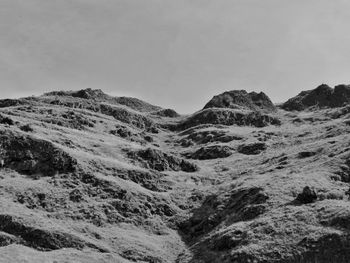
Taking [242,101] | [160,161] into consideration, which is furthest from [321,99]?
[160,161]

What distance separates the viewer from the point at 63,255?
46.0m

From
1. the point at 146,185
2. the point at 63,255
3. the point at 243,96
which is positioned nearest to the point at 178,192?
the point at 146,185

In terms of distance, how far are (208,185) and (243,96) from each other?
9120 centimetres

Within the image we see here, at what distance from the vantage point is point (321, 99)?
160 metres

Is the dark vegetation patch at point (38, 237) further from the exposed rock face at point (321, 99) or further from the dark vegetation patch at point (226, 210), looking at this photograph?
the exposed rock face at point (321, 99)

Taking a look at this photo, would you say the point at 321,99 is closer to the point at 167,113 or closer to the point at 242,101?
the point at 242,101

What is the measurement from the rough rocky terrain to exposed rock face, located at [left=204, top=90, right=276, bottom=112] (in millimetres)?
45662

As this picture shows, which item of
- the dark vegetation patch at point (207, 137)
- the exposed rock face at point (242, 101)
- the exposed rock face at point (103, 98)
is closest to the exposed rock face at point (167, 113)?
the exposed rock face at point (103, 98)

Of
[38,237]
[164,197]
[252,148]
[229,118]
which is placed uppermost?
[229,118]

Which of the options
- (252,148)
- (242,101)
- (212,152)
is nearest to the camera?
(252,148)

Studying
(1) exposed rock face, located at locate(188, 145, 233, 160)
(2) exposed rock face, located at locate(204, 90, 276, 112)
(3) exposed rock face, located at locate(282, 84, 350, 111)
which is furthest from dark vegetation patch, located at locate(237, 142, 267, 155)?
(3) exposed rock face, located at locate(282, 84, 350, 111)

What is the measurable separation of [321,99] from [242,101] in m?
24.1

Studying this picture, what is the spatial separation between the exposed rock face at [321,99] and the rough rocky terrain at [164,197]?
4876 cm

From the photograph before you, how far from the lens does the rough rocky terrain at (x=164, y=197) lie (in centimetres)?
4734
